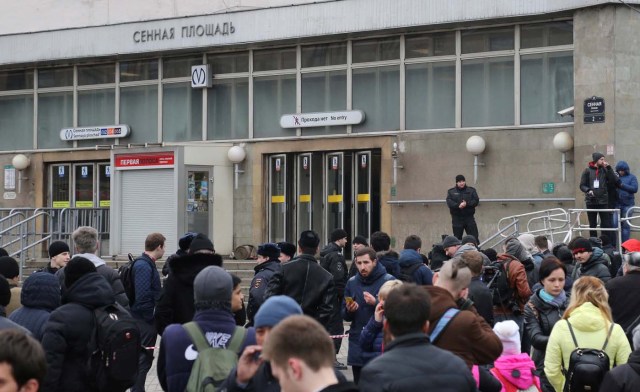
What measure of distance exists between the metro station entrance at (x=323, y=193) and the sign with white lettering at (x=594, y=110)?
5.22m

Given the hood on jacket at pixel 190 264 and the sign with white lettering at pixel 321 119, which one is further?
the sign with white lettering at pixel 321 119

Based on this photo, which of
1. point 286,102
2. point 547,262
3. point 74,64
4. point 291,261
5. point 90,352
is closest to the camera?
point 90,352

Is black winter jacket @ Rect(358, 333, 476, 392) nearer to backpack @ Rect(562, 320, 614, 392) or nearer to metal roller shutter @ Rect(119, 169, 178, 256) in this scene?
backpack @ Rect(562, 320, 614, 392)

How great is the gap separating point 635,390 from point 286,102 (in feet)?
70.7

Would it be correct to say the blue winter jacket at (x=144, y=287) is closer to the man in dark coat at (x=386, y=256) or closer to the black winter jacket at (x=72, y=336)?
the man in dark coat at (x=386, y=256)

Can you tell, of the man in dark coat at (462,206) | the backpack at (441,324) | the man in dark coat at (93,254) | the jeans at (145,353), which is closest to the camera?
the backpack at (441,324)

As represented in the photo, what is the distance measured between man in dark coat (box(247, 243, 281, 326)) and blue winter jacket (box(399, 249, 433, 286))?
1.32 metres

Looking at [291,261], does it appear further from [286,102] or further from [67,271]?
[286,102]

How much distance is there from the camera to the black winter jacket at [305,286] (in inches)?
426

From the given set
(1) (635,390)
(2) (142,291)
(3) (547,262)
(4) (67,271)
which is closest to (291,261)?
(2) (142,291)

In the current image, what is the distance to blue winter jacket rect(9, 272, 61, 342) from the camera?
7.75 metres

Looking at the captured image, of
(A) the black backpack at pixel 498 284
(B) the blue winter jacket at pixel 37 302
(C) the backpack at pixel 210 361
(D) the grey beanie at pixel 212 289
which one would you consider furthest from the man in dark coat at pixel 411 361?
(A) the black backpack at pixel 498 284

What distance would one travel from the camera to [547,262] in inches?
360

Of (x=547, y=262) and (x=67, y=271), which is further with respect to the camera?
(x=547, y=262)
